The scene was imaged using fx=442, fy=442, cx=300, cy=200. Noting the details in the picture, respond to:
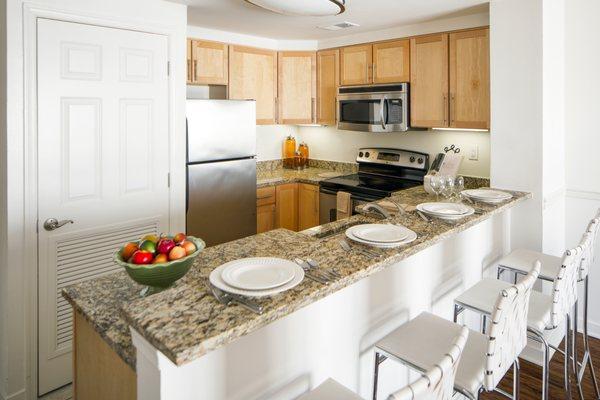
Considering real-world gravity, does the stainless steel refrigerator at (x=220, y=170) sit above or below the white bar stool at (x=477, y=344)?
above

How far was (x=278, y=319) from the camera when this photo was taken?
1.19m

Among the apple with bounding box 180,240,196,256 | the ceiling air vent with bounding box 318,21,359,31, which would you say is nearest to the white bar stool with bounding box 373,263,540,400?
the apple with bounding box 180,240,196,256

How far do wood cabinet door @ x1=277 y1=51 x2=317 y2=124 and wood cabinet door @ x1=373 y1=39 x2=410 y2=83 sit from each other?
0.74 meters

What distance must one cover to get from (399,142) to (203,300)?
339 centimetres

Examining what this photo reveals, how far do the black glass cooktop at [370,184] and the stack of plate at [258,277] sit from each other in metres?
2.41

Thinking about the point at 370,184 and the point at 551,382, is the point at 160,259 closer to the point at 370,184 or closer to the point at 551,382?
the point at 551,382

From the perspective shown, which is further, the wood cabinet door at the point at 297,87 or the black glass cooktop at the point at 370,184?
the wood cabinet door at the point at 297,87

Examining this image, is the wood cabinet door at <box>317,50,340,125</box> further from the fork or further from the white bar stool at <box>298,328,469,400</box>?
the white bar stool at <box>298,328,469,400</box>

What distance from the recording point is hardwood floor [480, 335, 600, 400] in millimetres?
2469

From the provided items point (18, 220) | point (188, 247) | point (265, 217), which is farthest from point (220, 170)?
point (188, 247)

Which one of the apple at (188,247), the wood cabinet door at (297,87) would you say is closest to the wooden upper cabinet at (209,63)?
the wood cabinet door at (297,87)

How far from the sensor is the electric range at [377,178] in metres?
3.86

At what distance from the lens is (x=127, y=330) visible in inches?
49.4

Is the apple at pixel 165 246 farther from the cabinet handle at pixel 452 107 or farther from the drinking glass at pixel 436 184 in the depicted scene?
the cabinet handle at pixel 452 107
